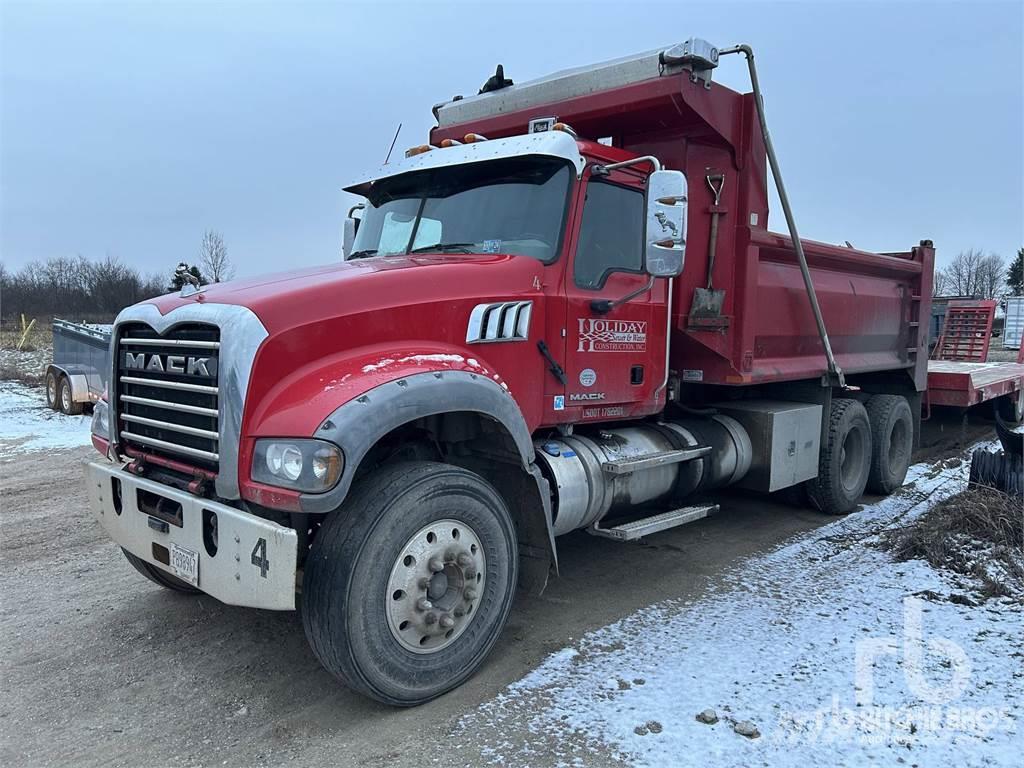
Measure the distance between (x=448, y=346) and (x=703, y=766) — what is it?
213 centimetres

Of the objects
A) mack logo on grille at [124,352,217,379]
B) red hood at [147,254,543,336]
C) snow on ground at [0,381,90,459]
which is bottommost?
snow on ground at [0,381,90,459]

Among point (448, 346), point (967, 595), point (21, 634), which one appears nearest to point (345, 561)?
point (448, 346)

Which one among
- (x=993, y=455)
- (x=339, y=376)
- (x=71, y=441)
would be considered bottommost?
(x=71, y=441)

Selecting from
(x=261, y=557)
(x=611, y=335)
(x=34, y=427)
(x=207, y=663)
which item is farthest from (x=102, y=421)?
(x=34, y=427)

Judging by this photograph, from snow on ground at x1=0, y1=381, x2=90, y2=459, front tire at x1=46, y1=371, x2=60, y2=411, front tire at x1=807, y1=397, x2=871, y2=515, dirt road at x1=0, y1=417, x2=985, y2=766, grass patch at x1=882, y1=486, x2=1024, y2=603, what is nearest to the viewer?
dirt road at x1=0, y1=417, x2=985, y2=766

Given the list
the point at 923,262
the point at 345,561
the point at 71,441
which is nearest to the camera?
A: the point at 345,561

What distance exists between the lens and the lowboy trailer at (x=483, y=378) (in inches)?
124

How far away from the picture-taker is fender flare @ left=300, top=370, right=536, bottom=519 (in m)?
3.00

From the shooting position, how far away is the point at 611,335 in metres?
4.61

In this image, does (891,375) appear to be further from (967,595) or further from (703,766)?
(703,766)

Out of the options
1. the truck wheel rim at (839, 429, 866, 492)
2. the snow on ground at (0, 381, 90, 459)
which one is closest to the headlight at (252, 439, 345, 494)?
the truck wheel rim at (839, 429, 866, 492)

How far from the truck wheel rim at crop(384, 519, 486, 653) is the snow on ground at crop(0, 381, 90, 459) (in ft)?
25.9

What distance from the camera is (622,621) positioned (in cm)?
429

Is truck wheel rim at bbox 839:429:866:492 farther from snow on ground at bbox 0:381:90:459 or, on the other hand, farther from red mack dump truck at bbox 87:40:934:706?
snow on ground at bbox 0:381:90:459
